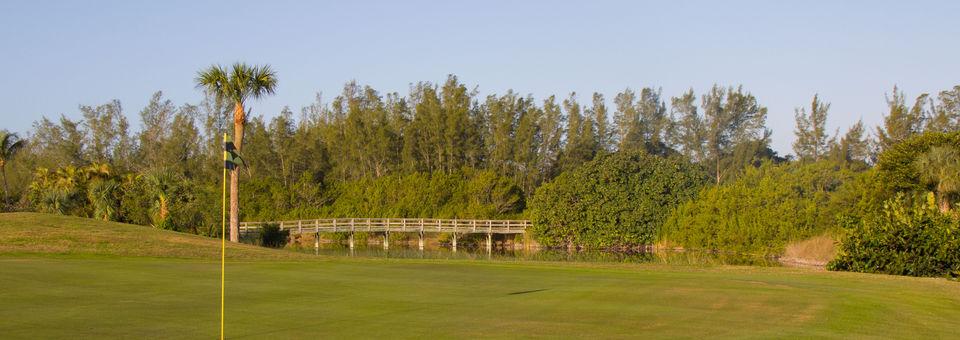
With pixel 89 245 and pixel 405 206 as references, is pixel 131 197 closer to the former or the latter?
pixel 89 245

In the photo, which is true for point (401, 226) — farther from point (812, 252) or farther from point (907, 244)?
point (907, 244)

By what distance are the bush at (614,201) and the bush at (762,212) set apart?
1.74 metres

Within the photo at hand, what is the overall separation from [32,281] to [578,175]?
52267 millimetres

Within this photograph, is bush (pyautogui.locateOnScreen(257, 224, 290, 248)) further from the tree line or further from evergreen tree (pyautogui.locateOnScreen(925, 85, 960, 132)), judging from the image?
evergreen tree (pyautogui.locateOnScreen(925, 85, 960, 132))

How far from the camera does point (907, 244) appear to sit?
31.9 m

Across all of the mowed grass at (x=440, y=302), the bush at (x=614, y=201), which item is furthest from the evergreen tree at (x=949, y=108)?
the mowed grass at (x=440, y=302)

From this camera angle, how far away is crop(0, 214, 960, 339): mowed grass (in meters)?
14.7

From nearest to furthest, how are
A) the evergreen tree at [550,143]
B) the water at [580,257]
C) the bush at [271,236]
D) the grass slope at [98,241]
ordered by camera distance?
1. the grass slope at [98,241]
2. the water at [580,257]
3. the bush at [271,236]
4. the evergreen tree at [550,143]

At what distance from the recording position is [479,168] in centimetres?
9038

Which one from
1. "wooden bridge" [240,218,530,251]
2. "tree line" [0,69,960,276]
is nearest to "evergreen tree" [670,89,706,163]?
"tree line" [0,69,960,276]

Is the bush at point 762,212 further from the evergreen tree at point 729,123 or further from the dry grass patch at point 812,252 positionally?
the evergreen tree at point 729,123

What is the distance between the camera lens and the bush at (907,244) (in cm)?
3102

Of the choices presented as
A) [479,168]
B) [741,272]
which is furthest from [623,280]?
[479,168]

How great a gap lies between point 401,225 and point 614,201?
15.7 m
